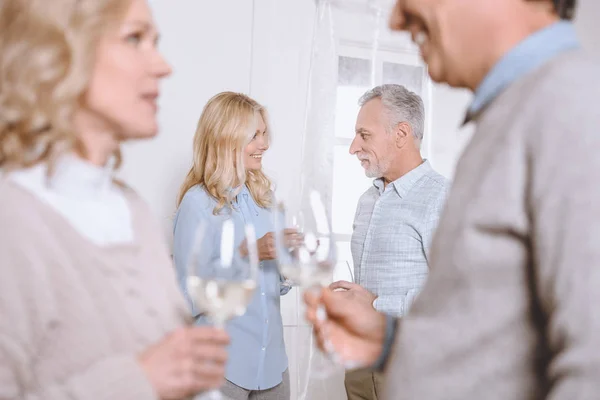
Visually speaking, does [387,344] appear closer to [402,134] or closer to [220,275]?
[220,275]

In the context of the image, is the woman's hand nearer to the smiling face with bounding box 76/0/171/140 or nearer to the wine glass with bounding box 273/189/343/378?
the wine glass with bounding box 273/189/343/378

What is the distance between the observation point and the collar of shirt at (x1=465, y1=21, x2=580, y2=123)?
0.80m

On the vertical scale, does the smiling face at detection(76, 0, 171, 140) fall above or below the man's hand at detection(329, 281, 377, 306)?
above

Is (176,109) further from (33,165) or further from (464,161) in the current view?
(464,161)

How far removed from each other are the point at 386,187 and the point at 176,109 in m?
1.19

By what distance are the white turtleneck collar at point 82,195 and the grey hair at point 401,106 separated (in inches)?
77.4

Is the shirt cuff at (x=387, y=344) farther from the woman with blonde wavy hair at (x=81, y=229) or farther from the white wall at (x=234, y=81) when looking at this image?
the white wall at (x=234, y=81)

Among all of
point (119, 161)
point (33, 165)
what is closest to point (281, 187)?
point (119, 161)

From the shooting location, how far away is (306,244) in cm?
100

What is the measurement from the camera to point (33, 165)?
0.93 m

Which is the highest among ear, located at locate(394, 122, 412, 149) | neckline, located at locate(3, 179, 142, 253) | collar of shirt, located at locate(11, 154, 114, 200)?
ear, located at locate(394, 122, 412, 149)

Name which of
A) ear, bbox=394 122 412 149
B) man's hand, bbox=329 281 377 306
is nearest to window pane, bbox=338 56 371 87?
ear, bbox=394 122 412 149

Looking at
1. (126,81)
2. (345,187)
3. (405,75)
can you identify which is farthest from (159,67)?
(405,75)

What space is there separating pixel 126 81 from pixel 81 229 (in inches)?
8.9
